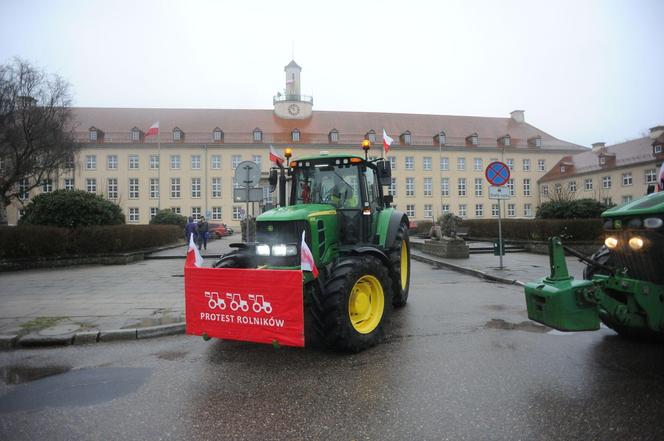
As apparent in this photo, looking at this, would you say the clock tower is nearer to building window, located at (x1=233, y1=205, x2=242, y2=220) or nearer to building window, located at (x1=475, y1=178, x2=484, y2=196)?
building window, located at (x1=233, y1=205, x2=242, y2=220)

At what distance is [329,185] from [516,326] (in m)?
3.52

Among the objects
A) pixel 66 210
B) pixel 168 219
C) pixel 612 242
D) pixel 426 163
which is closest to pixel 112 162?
pixel 168 219

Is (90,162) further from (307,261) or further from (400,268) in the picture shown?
(307,261)

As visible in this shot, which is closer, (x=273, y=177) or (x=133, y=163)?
(x=273, y=177)

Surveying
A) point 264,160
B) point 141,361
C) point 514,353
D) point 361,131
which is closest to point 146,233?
point 141,361

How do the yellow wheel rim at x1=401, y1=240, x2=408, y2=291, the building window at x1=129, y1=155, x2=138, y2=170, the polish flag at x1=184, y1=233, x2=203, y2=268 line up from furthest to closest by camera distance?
1. the building window at x1=129, y1=155, x2=138, y2=170
2. the yellow wheel rim at x1=401, y1=240, x2=408, y2=291
3. the polish flag at x1=184, y1=233, x2=203, y2=268

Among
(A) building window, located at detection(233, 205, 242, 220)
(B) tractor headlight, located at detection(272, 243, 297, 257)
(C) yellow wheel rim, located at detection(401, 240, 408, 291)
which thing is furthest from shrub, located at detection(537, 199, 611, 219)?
(A) building window, located at detection(233, 205, 242, 220)

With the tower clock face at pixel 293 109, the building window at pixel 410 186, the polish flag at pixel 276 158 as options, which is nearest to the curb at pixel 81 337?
the polish flag at pixel 276 158

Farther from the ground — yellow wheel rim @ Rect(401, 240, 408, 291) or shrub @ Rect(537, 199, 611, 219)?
shrub @ Rect(537, 199, 611, 219)

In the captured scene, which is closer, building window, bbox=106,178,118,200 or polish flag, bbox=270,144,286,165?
polish flag, bbox=270,144,286,165

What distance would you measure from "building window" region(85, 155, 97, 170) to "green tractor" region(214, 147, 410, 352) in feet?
186

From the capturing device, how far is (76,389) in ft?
12.6

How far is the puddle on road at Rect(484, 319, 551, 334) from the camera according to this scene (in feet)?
18.5

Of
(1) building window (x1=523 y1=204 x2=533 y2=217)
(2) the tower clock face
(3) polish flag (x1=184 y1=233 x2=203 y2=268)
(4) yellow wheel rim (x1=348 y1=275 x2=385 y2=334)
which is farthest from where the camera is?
(1) building window (x1=523 y1=204 x2=533 y2=217)
